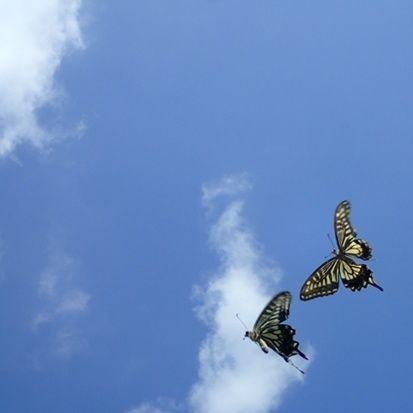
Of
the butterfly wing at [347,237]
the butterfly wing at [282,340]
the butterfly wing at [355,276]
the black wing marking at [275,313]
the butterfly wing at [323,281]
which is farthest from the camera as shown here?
the butterfly wing at [347,237]

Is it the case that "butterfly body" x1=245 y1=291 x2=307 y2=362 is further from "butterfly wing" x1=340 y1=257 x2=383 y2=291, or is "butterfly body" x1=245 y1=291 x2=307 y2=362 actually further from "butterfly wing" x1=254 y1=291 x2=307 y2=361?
"butterfly wing" x1=340 y1=257 x2=383 y2=291

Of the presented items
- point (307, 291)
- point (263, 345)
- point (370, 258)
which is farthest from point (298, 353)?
point (370, 258)

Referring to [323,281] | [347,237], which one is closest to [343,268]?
[323,281]

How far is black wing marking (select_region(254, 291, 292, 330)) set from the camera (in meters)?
16.6

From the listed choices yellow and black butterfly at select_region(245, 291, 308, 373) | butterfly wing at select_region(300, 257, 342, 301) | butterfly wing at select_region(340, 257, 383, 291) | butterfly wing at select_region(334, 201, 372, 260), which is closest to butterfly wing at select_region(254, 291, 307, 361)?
yellow and black butterfly at select_region(245, 291, 308, 373)

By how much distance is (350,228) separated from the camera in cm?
2019

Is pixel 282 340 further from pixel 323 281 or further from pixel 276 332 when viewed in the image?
pixel 323 281

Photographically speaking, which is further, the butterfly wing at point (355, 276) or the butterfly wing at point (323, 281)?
the butterfly wing at point (323, 281)

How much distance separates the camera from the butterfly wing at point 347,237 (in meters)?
19.4

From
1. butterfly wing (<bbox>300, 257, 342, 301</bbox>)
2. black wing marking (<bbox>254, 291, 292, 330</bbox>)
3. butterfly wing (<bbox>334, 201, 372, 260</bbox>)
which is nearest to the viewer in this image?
black wing marking (<bbox>254, 291, 292, 330</bbox>)

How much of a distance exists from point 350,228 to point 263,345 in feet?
18.7

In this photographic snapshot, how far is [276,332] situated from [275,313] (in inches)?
47.5

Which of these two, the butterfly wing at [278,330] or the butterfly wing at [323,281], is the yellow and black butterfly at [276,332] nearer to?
the butterfly wing at [278,330]

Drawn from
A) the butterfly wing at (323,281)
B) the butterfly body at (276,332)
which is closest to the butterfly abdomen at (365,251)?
the butterfly wing at (323,281)
